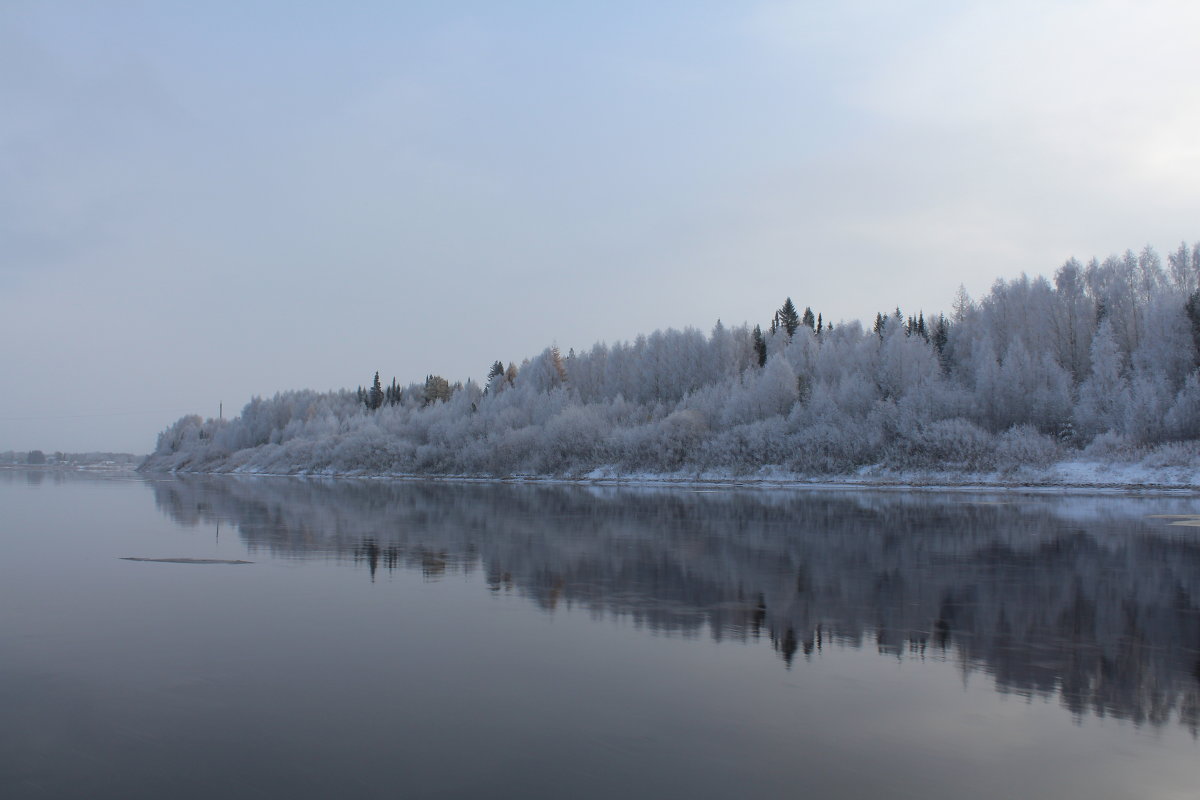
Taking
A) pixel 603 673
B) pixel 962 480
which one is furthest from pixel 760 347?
pixel 603 673

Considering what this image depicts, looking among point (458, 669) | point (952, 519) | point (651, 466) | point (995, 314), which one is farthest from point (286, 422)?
point (458, 669)

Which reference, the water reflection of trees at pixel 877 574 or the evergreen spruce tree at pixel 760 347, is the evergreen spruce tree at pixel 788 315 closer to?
the evergreen spruce tree at pixel 760 347

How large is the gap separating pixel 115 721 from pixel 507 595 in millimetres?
Answer: 6083

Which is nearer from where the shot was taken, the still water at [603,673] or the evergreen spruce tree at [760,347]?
the still water at [603,673]

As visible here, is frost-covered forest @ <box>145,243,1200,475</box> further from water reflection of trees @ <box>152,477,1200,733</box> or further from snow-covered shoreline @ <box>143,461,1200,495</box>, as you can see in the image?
water reflection of trees @ <box>152,477,1200,733</box>

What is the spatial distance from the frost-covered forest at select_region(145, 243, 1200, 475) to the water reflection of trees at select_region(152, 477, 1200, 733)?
21862 millimetres

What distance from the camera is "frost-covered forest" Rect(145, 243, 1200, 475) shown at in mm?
47875

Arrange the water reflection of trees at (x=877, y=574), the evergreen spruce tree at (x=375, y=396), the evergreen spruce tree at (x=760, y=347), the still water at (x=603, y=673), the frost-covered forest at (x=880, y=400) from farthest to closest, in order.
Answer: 1. the evergreen spruce tree at (x=375, y=396)
2. the evergreen spruce tree at (x=760, y=347)
3. the frost-covered forest at (x=880, y=400)
4. the water reflection of trees at (x=877, y=574)
5. the still water at (x=603, y=673)

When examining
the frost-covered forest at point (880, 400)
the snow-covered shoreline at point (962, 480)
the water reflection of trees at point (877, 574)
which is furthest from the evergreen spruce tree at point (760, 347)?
the water reflection of trees at point (877, 574)

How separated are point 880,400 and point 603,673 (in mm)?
51345

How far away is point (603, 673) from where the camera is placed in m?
7.86

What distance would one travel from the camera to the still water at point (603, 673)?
5457 millimetres

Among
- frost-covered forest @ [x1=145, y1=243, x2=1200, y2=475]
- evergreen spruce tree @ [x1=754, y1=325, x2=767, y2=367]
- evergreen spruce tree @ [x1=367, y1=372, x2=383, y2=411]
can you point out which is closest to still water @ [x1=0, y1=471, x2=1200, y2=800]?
frost-covered forest @ [x1=145, y1=243, x2=1200, y2=475]

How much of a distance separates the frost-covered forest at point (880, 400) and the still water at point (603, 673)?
34460 millimetres
